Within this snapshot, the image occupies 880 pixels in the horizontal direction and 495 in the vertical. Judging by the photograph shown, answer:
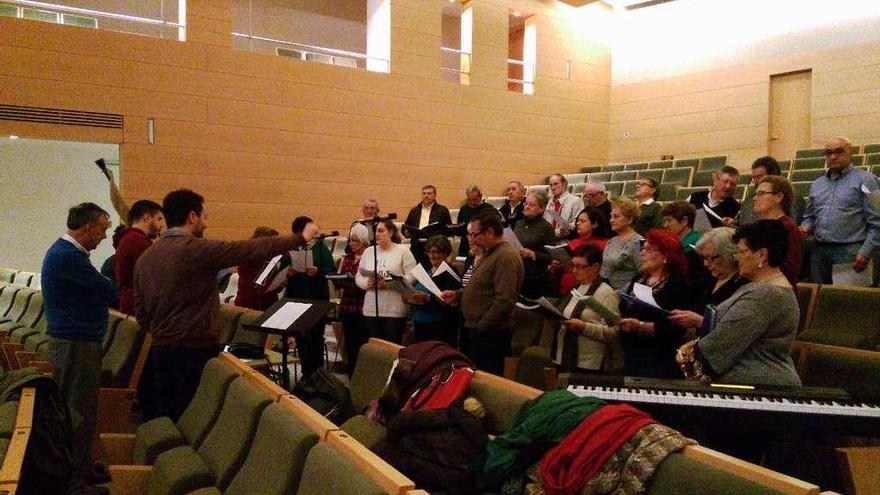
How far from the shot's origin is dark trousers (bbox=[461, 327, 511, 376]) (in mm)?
3529

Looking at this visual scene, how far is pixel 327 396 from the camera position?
3070mm

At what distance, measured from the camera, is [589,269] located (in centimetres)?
305

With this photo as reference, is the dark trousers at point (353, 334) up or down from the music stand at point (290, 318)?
down

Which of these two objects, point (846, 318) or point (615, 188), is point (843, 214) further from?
point (615, 188)

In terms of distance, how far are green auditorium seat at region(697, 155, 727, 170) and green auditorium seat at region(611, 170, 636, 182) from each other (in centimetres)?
77

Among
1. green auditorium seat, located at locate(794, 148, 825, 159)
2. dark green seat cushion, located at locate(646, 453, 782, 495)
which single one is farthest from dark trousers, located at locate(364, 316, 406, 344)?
green auditorium seat, located at locate(794, 148, 825, 159)

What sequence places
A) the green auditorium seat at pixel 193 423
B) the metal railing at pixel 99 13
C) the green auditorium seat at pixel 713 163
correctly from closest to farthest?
the green auditorium seat at pixel 193 423
the metal railing at pixel 99 13
the green auditorium seat at pixel 713 163

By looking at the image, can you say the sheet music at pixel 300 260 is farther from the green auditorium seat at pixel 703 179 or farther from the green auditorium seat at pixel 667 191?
the green auditorium seat at pixel 703 179

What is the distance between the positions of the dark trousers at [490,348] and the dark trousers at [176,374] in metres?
1.23

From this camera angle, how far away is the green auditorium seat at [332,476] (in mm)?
1464

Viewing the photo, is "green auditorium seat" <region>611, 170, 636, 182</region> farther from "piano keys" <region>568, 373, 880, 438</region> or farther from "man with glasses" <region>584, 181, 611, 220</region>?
"piano keys" <region>568, 373, 880, 438</region>

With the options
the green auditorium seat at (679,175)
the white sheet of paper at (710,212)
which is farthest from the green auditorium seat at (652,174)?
the white sheet of paper at (710,212)

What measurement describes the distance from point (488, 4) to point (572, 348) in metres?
7.31

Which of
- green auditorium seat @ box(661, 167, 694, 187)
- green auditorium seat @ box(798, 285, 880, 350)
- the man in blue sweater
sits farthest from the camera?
green auditorium seat @ box(661, 167, 694, 187)
